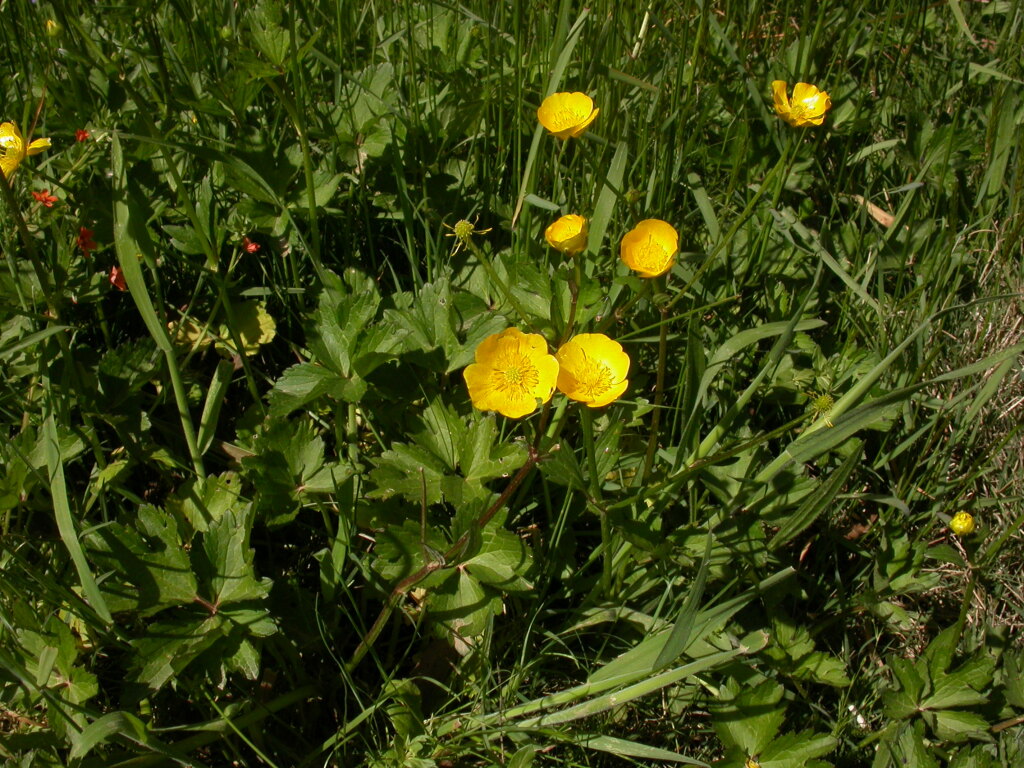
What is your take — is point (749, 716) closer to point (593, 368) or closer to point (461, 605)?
point (461, 605)

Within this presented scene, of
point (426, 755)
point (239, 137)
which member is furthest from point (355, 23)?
point (426, 755)

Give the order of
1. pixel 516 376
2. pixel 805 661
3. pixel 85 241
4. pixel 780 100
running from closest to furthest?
pixel 516 376, pixel 805 661, pixel 85 241, pixel 780 100

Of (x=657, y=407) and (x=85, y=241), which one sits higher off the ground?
(x=85, y=241)

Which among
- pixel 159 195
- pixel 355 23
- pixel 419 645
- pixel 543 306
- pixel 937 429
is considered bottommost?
pixel 419 645

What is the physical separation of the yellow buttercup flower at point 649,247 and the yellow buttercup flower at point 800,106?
1.96 ft

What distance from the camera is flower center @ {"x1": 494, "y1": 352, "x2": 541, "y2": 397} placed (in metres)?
1.73

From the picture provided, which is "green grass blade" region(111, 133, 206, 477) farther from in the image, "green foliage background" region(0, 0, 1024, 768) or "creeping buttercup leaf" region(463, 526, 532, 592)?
"creeping buttercup leaf" region(463, 526, 532, 592)

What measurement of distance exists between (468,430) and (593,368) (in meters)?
0.34

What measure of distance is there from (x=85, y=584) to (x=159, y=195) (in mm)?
1158

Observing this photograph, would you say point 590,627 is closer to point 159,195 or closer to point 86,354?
point 86,354

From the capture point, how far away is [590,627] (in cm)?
201

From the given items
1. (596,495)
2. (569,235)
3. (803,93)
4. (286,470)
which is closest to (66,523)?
(286,470)

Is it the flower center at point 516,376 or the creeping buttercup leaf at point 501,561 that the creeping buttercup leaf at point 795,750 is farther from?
the flower center at point 516,376

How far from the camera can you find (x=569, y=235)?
1842 mm
